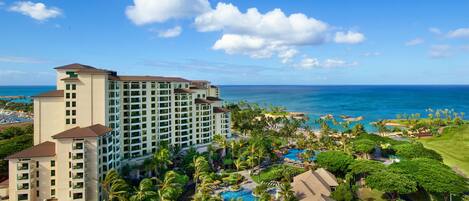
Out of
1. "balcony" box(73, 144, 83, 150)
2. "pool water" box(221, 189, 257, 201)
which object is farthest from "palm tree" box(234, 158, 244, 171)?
"balcony" box(73, 144, 83, 150)

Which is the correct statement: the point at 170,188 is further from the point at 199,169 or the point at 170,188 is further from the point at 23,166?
the point at 23,166

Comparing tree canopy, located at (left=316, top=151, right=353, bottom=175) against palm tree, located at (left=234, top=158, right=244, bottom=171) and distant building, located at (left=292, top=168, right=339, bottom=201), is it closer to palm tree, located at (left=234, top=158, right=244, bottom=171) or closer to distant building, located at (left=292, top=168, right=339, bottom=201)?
distant building, located at (left=292, top=168, right=339, bottom=201)

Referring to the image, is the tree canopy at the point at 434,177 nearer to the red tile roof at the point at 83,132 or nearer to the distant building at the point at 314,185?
the distant building at the point at 314,185

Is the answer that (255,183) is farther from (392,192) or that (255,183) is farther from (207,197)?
(392,192)

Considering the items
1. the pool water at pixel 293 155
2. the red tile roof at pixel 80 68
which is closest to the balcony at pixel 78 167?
the red tile roof at pixel 80 68

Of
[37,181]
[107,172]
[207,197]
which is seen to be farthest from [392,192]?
[37,181]
